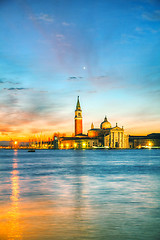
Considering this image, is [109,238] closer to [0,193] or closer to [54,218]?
[54,218]

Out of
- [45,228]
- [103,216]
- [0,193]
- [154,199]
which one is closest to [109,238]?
[45,228]

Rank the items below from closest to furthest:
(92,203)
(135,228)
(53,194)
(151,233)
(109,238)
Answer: (109,238), (151,233), (135,228), (92,203), (53,194)

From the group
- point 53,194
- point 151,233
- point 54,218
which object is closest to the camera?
point 151,233

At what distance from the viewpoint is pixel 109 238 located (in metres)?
9.70

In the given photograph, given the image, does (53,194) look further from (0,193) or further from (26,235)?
(26,235)

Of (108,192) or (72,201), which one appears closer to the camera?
(72,201)

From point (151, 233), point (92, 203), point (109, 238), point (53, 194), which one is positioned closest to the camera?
point (109, 238)

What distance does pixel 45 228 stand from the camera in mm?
10883

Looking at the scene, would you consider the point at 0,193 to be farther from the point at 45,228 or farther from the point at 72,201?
the point at 45,228

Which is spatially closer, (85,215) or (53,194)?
(85,215)

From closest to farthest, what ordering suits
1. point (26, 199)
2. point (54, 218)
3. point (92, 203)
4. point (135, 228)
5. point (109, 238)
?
point (109, 238) → point (135, 228) → point (54, 218) → point (92, 203) → point (26, 199)

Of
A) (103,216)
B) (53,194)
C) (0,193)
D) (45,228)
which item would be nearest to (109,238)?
(45,228)

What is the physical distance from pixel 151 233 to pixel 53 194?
1024cm

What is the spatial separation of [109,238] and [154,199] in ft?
28.4
